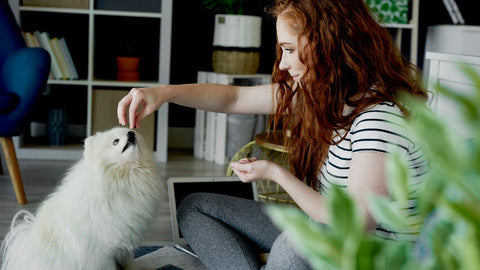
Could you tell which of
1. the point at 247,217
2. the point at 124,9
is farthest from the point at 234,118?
the point at 247,217

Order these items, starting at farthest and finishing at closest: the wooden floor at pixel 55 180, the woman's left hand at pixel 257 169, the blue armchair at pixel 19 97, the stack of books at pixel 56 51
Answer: the stack of books at pixel 56 51
the blue armchair at pixel 19 97
the wooden floor at pixel 55 180
the woman's left hand at pixel 257 169

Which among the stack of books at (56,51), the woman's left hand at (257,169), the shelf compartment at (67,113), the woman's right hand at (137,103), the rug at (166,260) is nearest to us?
the woman's left hand at (257,169)

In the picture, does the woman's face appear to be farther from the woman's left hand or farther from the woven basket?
the woven basket

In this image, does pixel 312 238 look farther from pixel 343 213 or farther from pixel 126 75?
pixel 126 75

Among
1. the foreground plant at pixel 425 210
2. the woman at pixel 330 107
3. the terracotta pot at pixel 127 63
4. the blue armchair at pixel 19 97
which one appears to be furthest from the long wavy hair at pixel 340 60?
the terracotta pot at pixel 127 63

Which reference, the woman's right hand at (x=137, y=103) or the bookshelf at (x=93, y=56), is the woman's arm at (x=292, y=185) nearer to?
the woman's right hand at (x=137, y=103)

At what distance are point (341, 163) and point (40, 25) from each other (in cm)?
316

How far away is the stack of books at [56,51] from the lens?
3495 mm

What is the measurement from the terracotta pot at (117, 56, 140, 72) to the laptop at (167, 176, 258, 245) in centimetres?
174

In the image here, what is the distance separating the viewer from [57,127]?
3721 mm

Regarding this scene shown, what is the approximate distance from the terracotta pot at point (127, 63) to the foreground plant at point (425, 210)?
3.59 metres

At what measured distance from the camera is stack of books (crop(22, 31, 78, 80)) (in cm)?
350

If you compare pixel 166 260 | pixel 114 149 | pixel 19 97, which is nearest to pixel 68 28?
pixel 19 97

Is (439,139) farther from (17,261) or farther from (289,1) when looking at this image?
(17,261)
